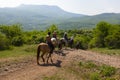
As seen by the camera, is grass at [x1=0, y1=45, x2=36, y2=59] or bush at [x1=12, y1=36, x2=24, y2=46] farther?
bush at [x1=12, y1=36, x2=24, y2=46]

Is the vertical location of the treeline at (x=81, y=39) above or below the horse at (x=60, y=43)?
below

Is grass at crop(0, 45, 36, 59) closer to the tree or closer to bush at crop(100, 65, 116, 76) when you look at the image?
bush at crop(100, 65, 116, 76)

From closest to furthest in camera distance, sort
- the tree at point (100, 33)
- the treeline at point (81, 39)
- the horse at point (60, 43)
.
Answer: the horse at point (60, 43)
the treeline at point (81, 39)
the tree at point (100, 33)

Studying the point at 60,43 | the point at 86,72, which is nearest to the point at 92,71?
the point at 86,72

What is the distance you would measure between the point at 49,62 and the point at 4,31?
27.7m

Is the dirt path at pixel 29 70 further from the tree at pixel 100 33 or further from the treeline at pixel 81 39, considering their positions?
the tree at pixel 100 33

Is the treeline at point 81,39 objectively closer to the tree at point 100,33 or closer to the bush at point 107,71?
the tree at point 100,33

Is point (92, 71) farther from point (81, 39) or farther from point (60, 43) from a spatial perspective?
point (81, 39)

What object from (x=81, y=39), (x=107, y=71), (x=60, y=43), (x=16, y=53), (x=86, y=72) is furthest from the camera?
(x=81, y=39)

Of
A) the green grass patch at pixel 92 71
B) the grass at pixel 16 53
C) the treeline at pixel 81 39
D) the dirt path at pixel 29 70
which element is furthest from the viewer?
the treeline at pixel 81 39

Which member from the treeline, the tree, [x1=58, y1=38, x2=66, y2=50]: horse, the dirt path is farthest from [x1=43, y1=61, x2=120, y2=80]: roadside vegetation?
the tree

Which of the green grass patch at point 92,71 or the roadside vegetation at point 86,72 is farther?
the green grass patch at point 92,71

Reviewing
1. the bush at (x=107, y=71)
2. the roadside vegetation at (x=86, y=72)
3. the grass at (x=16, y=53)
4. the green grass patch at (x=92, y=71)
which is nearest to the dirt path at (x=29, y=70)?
the roadside vegetation at (x=86, y=72)

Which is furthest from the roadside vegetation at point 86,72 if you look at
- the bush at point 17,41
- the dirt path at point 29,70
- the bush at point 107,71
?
the bush at point 17,41
